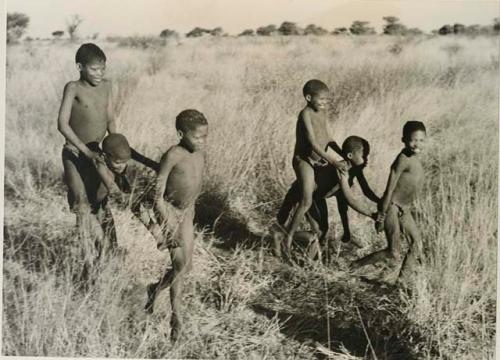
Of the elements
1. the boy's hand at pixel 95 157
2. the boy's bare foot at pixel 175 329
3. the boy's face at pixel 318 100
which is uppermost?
the boy's face at pixel 318 100

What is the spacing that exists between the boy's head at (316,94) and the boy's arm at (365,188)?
21.2 inches

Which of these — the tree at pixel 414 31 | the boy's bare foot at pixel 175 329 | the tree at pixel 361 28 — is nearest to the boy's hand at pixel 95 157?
the boy's bare foot at pixel 175 329

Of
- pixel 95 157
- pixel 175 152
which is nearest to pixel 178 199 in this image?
pixel 175 152

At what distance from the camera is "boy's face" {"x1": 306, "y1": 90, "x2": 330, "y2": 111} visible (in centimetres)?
497

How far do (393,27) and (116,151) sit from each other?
7.13ft

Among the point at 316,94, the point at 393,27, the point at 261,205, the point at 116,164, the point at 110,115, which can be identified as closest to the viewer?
the point at 116,164

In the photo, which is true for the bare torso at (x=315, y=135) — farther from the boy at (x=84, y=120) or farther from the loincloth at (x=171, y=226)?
the boy at (x=84, y=120)

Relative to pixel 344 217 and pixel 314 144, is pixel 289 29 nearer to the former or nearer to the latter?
pixel 314 144

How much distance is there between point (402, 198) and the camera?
496 centimetres

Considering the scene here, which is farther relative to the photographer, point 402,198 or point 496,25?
point 496,25

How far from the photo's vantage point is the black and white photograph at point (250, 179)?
16.0 ft

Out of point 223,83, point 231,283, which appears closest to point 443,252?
point 231,283

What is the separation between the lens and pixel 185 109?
525 cm

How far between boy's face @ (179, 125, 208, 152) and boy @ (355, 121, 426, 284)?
1318 mm
